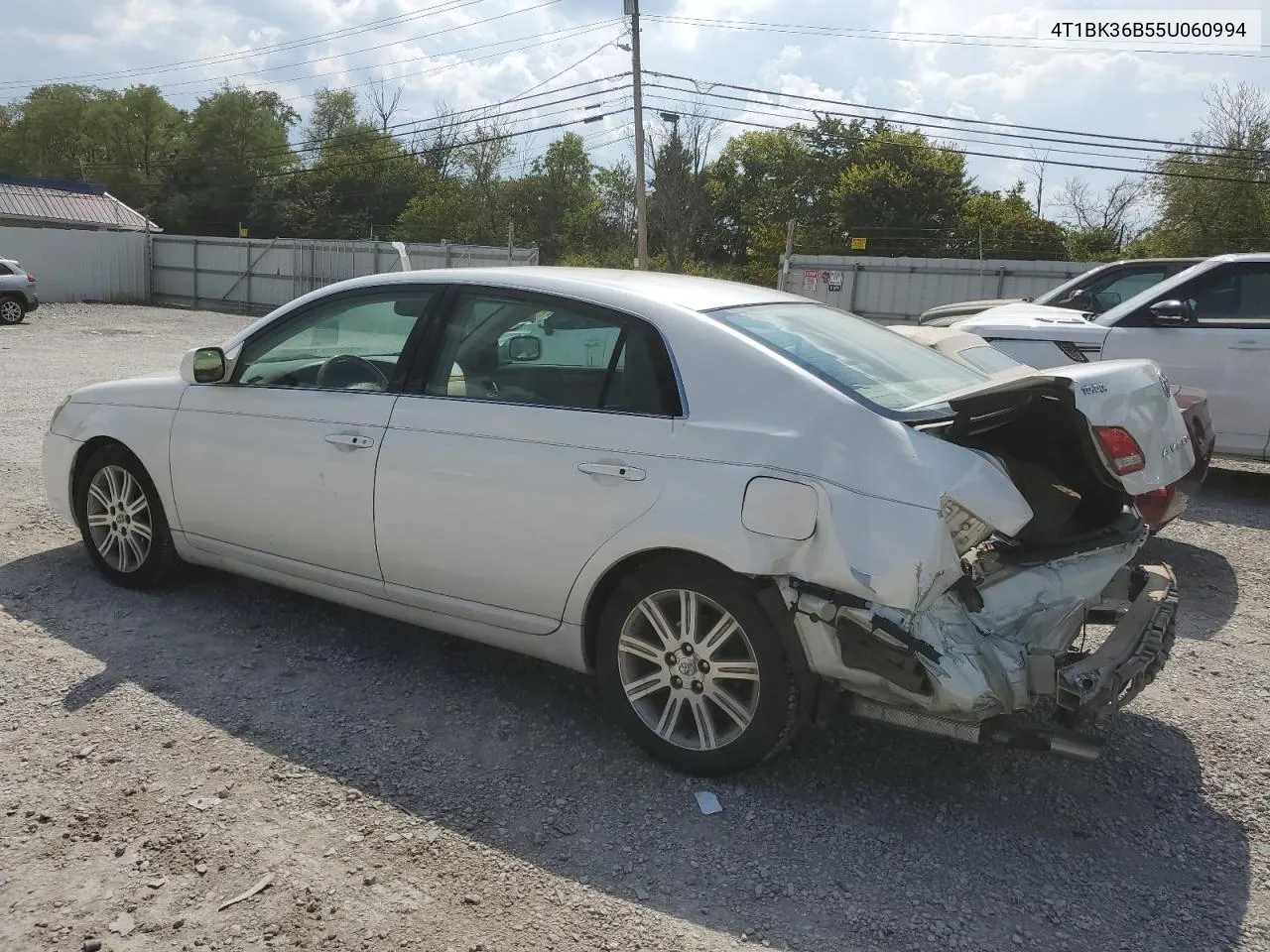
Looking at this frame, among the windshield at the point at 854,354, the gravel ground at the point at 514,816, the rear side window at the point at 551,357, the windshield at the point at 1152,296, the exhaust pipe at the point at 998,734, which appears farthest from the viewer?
the windshield at the point at 1152,296

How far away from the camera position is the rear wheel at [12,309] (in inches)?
858

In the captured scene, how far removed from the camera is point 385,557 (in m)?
3.81

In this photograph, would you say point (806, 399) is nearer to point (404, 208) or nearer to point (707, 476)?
point (707, 476)

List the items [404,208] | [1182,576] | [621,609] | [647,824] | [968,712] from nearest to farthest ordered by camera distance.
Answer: [968,712] → [647,824] → [621,609] → [1182,576] → [404,208]

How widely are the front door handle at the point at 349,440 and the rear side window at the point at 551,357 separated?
1.01 feet

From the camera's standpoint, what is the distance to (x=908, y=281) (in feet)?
62.0

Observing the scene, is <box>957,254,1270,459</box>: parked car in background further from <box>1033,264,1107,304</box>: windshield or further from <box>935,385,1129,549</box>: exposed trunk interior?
<box>935,385,1129,549</box>: exposed trunk interior

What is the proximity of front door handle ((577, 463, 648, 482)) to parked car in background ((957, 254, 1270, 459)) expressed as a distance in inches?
209

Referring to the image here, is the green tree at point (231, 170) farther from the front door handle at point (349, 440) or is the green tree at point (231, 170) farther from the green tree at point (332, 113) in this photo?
the front door handle at point (349, 440)

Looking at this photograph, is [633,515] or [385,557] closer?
[633,515]

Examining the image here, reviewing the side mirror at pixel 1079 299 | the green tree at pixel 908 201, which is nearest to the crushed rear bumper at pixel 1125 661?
the side mirror at pixel 1079 299

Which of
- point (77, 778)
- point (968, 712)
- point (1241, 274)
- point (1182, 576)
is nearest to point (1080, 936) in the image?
point (968, 712)

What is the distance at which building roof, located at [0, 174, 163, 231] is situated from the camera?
40312 millimetres

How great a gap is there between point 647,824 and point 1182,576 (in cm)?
419
